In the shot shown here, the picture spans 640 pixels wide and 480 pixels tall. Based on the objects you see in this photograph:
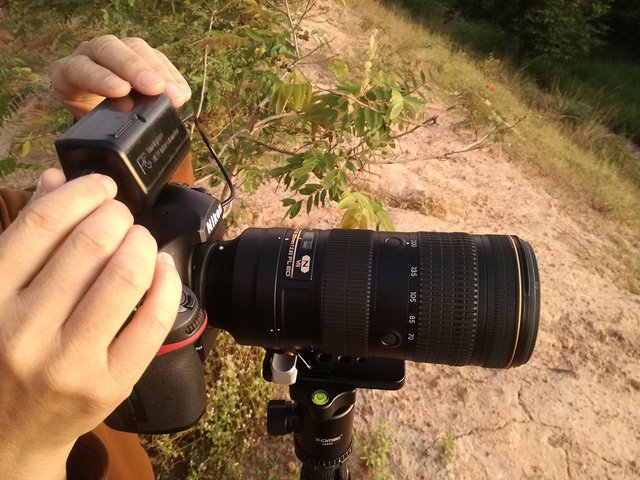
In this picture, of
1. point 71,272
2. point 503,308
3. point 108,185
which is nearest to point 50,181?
point 108,185

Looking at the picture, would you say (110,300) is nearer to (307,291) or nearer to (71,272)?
(71,272)

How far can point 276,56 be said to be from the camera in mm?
1818

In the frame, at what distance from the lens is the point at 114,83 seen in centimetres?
97

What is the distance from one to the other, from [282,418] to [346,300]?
44 cm

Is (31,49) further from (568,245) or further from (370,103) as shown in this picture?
(568,245)

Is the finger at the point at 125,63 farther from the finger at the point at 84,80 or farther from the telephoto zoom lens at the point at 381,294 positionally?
the telephoto zoom lens at the point at 381,294

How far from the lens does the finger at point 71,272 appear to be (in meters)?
0.56

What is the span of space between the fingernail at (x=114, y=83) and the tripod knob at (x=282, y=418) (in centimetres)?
81

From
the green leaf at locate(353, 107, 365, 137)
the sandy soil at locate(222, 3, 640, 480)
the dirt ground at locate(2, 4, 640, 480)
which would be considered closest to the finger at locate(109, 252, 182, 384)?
the green leaf at locate(353, 107, 365, 137)

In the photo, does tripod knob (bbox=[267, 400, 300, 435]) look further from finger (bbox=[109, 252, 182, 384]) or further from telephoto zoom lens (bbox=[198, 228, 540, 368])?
finger (bbox=[109, 252, 182, 384])

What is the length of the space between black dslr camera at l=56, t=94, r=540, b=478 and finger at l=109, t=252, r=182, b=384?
194mm

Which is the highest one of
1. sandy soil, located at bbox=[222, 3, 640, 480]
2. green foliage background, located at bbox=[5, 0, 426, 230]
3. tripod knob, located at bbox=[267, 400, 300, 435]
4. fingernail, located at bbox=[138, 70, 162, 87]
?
fingernail, located at bbox=[138, 70, 162, 87]

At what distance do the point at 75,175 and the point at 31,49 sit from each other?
13.9 feet

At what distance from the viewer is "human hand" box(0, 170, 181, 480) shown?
1.83 feet
